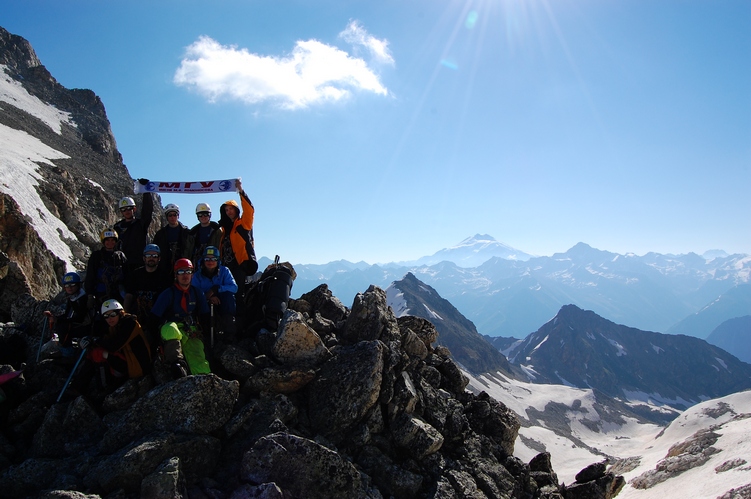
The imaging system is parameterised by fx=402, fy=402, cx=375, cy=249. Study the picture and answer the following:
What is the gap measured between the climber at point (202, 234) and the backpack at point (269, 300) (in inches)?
73.8

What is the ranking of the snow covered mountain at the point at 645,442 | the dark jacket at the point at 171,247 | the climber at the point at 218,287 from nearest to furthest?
the climber at the point at 218,287
the dark jacket at the point at 171,247
the snow covered mountain at the point at 645,442

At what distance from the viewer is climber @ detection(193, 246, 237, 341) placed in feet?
34.2

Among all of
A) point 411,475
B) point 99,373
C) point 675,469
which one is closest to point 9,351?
point 99,373

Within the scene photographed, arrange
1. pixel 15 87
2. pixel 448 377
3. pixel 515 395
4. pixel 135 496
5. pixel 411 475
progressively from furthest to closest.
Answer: pixel 515 395 → pixel 15 87 → pixel 448 377 → pixel 411 475 → pixel 135 496

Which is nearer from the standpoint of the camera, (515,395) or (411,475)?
(411,475)

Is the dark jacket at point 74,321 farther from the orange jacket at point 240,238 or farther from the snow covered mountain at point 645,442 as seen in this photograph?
the snow covered mountain at point 645,442

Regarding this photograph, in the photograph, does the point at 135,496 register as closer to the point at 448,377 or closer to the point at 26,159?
the point at 448,377

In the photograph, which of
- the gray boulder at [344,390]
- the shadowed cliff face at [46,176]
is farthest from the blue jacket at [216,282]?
the shadowed cliff face at [46,176]

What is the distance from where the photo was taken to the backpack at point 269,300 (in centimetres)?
1182

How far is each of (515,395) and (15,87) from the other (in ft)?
692

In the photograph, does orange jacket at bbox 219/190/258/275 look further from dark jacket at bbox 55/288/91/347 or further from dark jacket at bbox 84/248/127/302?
dark jacket at bbox 55/288/91/347

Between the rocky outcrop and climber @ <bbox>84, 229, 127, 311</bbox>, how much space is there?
1975 mm

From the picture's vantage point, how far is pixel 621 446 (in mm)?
147125

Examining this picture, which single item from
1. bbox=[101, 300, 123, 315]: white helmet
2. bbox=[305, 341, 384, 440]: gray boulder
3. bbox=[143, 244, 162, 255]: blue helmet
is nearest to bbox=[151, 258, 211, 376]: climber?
bbox=[101, 300, 123, 315]: white helmet
